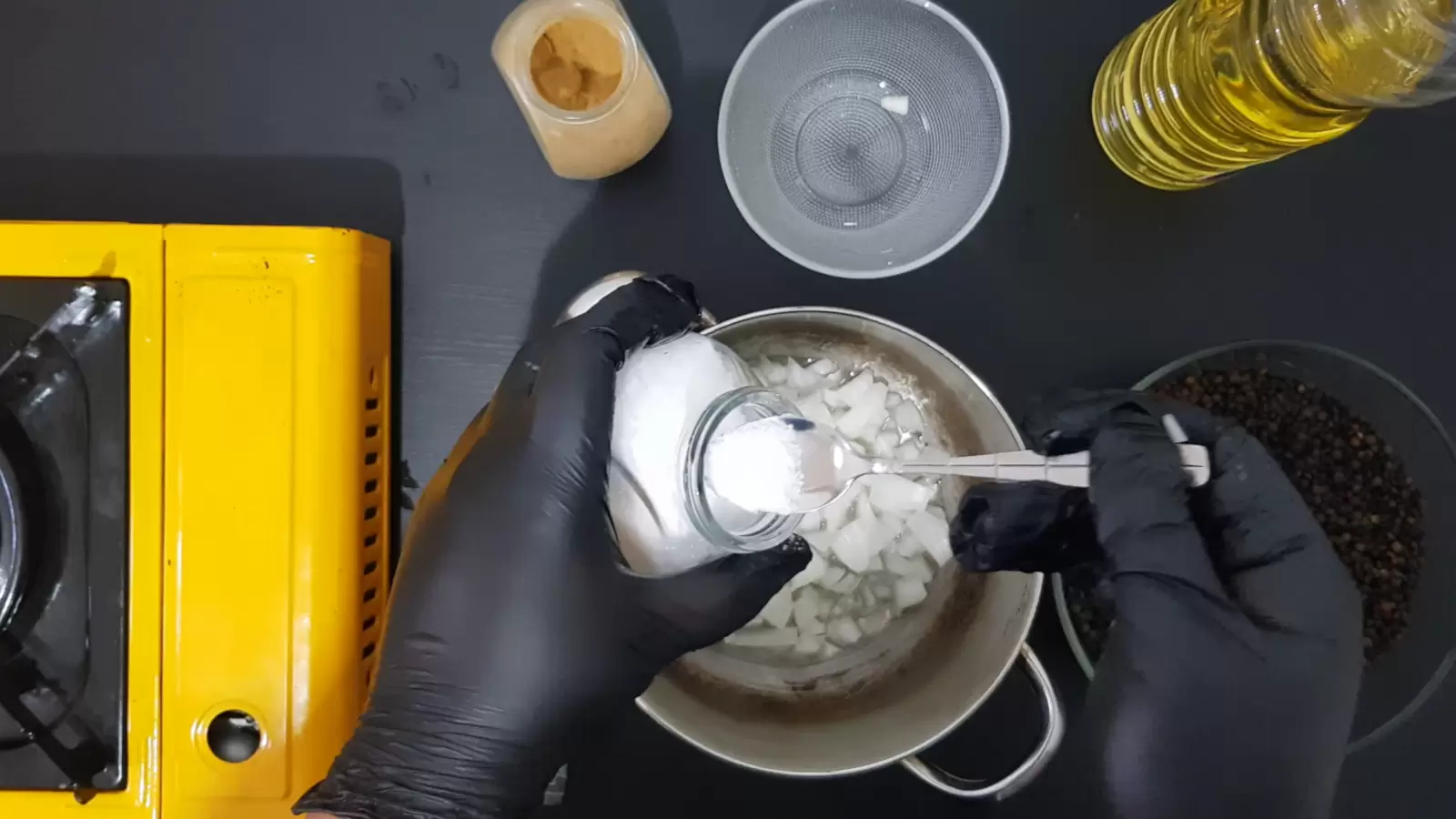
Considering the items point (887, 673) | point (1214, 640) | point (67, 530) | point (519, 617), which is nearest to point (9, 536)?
point (67, 530)

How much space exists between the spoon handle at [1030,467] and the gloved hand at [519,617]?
0.12m

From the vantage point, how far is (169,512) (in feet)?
2.00

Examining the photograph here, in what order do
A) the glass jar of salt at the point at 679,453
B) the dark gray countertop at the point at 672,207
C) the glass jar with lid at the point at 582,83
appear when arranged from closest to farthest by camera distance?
the glass jar of salt at the point at 679,453
the glass jar with lid at the point at 582,83
the dark gray countertop at the point at 672,207

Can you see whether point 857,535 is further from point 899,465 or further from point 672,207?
point 672,207

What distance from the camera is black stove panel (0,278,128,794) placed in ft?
1.98

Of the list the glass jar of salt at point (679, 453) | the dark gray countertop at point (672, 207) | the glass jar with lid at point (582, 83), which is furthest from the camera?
the dark gray countertop at point (672, 207)

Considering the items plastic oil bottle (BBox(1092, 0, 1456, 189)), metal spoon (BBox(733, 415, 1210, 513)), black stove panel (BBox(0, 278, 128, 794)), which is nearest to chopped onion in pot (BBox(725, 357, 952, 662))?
metal spoon (BBox(733, 415, 1210, 513))

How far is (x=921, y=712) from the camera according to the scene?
0.62 meters

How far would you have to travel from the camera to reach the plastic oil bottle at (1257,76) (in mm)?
562

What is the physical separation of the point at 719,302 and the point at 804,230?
82 millimetres

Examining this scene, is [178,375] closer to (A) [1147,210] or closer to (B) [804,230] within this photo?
(B) [804,230]

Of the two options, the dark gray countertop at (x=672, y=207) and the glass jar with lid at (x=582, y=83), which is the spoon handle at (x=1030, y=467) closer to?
the dark gray countertop at (x=672, y=207)

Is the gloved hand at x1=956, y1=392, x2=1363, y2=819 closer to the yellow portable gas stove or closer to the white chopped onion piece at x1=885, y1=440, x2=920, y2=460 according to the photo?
the white chopped onion piece at x1=885, y1=440, x2=920, y2=460

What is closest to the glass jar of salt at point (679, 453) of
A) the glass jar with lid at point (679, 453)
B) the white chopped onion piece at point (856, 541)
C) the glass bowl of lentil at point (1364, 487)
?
the glass jar with lid at point (679, 453)
